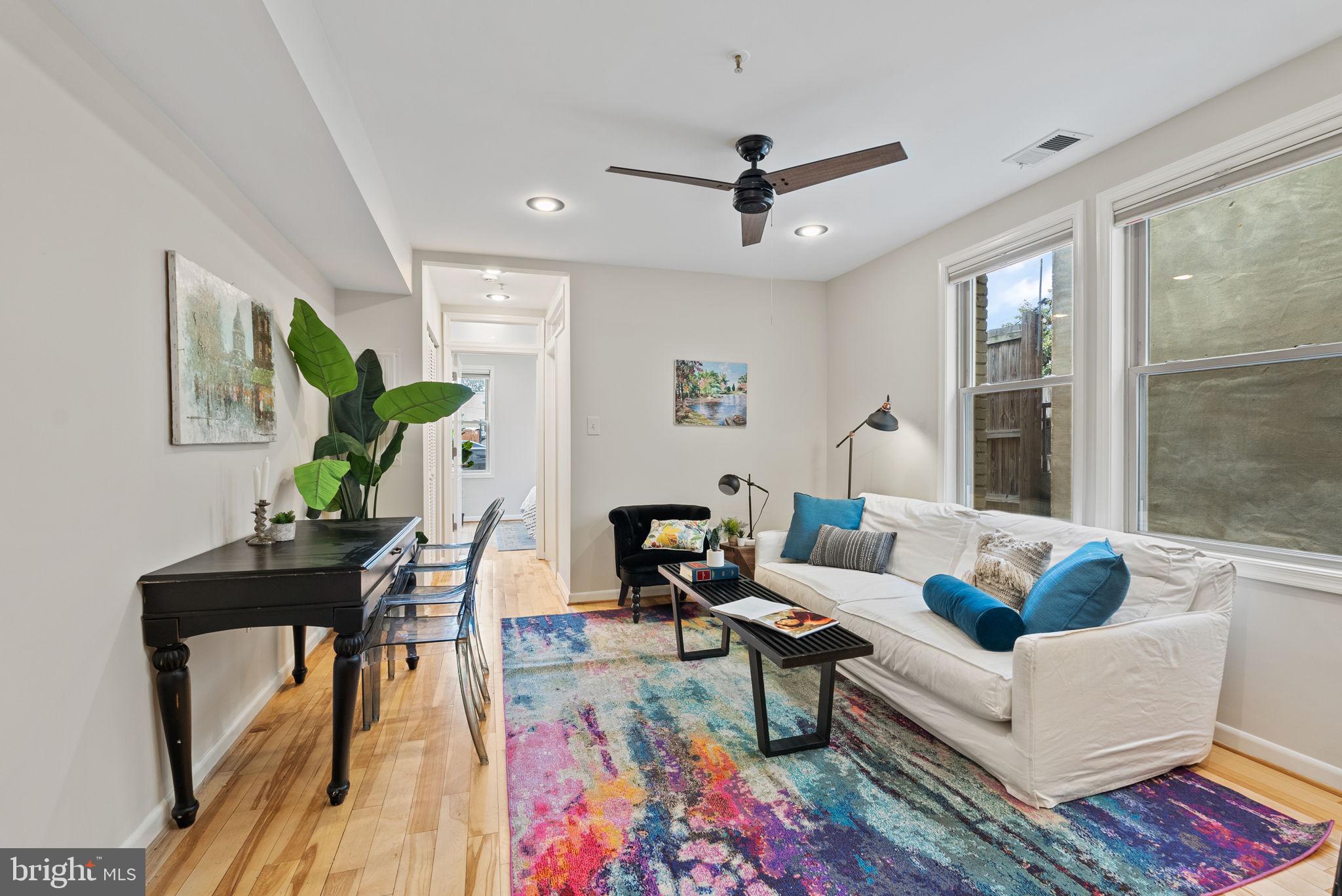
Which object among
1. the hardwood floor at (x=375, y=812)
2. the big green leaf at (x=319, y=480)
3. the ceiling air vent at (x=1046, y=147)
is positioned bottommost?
the hardwood floor at (x=375, y=812)

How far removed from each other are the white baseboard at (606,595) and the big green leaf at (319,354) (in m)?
2.17

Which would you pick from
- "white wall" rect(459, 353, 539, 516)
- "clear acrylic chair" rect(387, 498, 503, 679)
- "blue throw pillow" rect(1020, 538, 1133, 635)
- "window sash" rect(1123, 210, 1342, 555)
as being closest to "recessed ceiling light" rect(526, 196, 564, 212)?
"clear acrylic chair" rect(387, 498, 503, 679)

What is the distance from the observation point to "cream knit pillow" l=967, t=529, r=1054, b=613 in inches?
101

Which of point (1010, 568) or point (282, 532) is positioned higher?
point (282, 532)

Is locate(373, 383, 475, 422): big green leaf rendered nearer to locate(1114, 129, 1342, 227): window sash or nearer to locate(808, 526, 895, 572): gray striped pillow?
locate(808, 526, 895, 572): gray striped pillow

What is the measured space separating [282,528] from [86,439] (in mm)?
924

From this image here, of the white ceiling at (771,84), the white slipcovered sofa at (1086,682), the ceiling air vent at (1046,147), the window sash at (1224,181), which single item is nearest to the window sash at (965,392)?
the white ceiling at (771,84)

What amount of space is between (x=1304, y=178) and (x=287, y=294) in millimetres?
4349

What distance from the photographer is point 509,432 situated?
8.91m

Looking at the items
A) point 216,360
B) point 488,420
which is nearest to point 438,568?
point 216,360

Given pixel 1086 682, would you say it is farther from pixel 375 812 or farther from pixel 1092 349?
pixel 375 812

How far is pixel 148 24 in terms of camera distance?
149cm

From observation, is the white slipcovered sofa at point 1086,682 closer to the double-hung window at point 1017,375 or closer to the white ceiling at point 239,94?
the double-hung window at point 1017,375

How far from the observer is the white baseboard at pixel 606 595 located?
448cm
